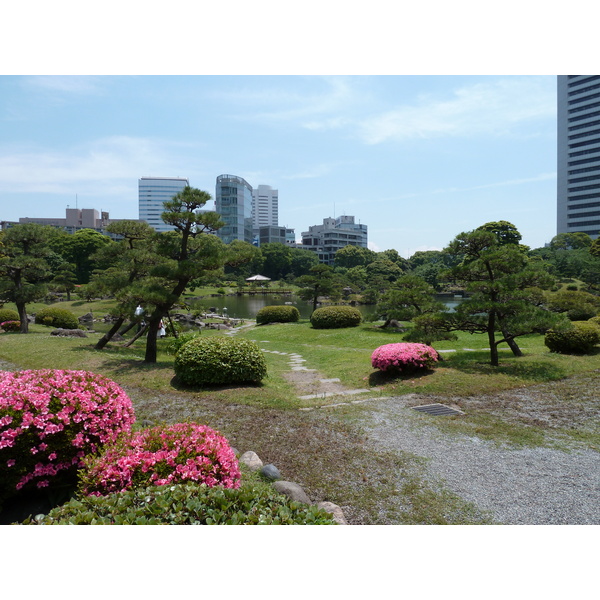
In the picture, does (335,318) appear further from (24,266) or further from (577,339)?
(24,266)

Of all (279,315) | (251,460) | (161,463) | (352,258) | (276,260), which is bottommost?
(251,460)

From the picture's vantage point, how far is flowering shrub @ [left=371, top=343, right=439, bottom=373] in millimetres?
9500

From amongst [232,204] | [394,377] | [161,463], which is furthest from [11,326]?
[232,204]

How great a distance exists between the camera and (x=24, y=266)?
52.3 feet

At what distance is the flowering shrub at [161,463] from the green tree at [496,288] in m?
8.10

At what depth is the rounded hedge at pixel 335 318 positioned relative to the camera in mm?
20109

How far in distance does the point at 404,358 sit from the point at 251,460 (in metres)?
5.49

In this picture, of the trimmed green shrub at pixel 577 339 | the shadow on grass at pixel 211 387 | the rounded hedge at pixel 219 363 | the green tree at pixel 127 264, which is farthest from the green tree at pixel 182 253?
the trimmed green shrub at pixel 577 339

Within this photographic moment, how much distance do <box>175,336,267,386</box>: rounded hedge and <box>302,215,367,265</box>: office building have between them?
88.5 m

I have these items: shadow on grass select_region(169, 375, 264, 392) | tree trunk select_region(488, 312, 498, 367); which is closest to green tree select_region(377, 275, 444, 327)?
tree trunk select_region(488, 312, 498, 367)

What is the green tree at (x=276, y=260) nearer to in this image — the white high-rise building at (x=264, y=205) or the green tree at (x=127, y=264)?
the green tree at (x=127, y=264)

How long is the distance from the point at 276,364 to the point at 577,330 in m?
8.20

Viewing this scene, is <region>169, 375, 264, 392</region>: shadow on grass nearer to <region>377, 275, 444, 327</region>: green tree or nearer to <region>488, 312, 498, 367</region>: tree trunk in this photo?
<region>488, 312, 498, 367</region>: tree trunk
